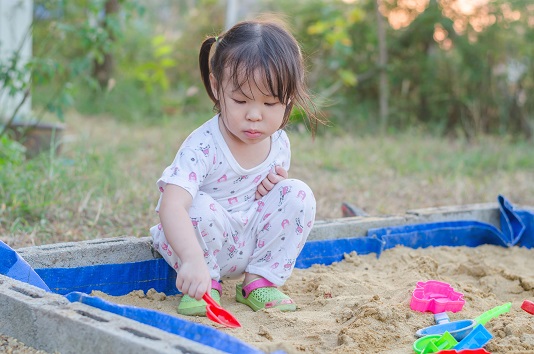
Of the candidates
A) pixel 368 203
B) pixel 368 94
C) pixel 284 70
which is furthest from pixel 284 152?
pixel 368 94

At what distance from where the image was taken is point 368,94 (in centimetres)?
737

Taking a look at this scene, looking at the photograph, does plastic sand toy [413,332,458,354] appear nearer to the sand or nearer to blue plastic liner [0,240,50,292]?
the sand

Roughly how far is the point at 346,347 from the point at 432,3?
5550mm

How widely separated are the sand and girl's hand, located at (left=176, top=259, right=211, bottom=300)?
0.54ft

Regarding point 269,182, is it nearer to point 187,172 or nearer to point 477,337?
point 187,172

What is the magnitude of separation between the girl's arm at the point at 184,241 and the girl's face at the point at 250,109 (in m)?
0.28

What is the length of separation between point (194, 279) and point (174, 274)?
0.57m

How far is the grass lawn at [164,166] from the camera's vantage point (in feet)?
10.4

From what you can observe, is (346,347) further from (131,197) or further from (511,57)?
(511,57)

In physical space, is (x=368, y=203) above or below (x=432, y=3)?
below

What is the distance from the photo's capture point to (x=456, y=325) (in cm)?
205

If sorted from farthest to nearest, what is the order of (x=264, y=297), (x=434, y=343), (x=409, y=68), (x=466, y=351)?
(x=409, y=68) < (x=264, y=297) < (x=434, y=343) < (x=466, y=351)

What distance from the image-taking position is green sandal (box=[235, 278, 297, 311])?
2.31 metres

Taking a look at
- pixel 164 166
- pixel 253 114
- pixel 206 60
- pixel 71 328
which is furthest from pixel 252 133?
pixel 164 166
